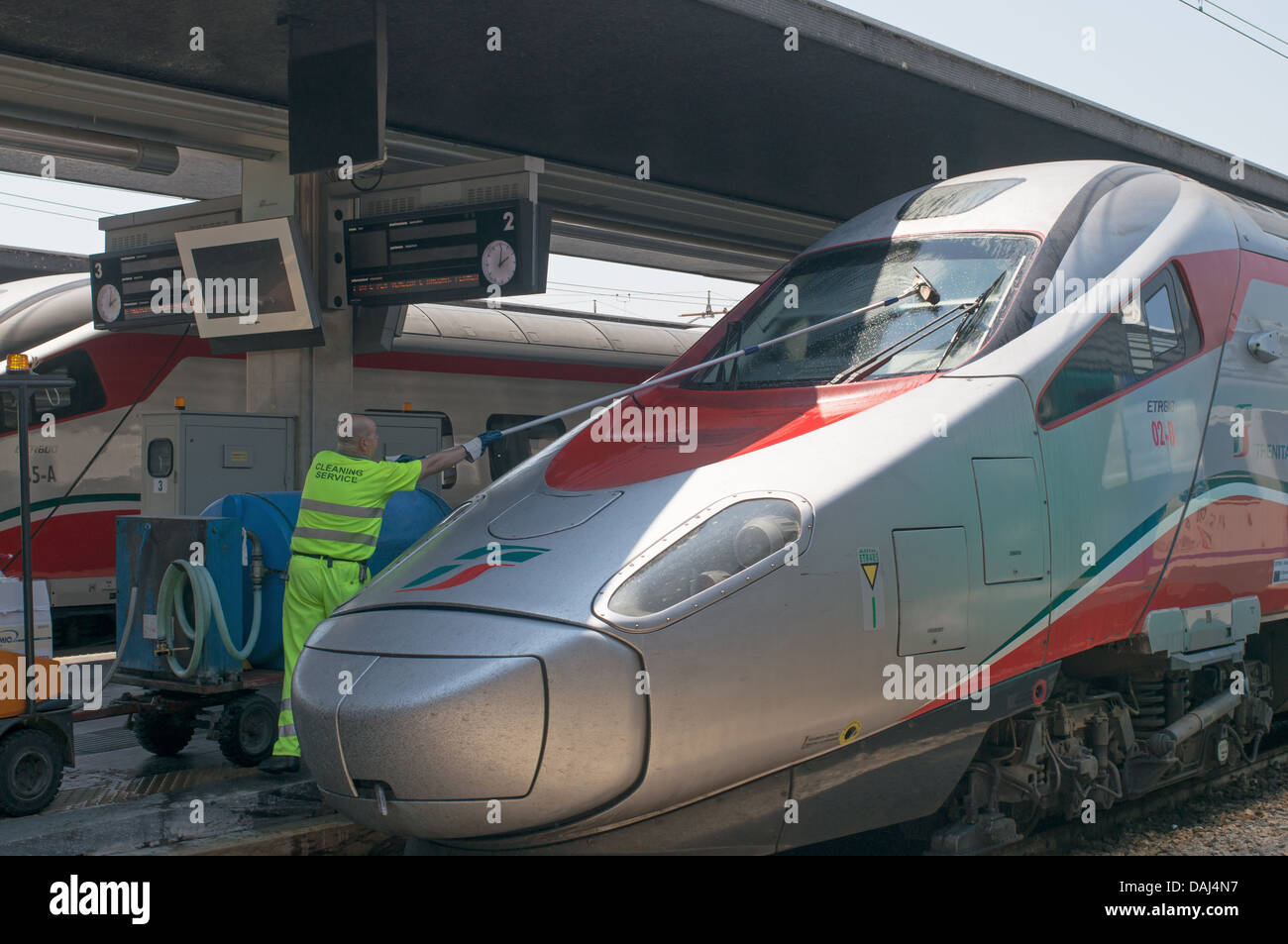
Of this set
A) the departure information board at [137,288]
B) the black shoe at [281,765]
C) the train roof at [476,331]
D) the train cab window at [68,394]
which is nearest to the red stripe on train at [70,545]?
the train cab window at [68,394]

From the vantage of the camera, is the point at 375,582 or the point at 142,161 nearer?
the point at 375,582

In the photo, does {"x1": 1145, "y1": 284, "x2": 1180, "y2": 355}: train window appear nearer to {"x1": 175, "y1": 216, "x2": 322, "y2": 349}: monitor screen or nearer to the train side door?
the train side door

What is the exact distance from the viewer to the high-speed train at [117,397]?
11758 mm

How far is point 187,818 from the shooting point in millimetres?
5461

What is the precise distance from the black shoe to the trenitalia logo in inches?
90.7

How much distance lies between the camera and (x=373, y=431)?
20.8 ft

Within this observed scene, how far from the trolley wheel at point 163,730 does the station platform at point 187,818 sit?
26cm

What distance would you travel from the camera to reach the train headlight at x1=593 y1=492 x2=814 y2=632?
153 inches

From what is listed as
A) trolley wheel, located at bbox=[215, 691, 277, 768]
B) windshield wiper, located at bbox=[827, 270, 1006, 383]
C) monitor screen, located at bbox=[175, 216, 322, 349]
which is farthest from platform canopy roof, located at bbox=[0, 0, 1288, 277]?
trolley wheel, located at bbox=[215, 691, 277, 768]

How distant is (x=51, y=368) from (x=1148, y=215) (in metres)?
9.59

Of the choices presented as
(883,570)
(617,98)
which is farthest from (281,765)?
(617,98)

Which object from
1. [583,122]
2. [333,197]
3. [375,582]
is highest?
[583,122]
